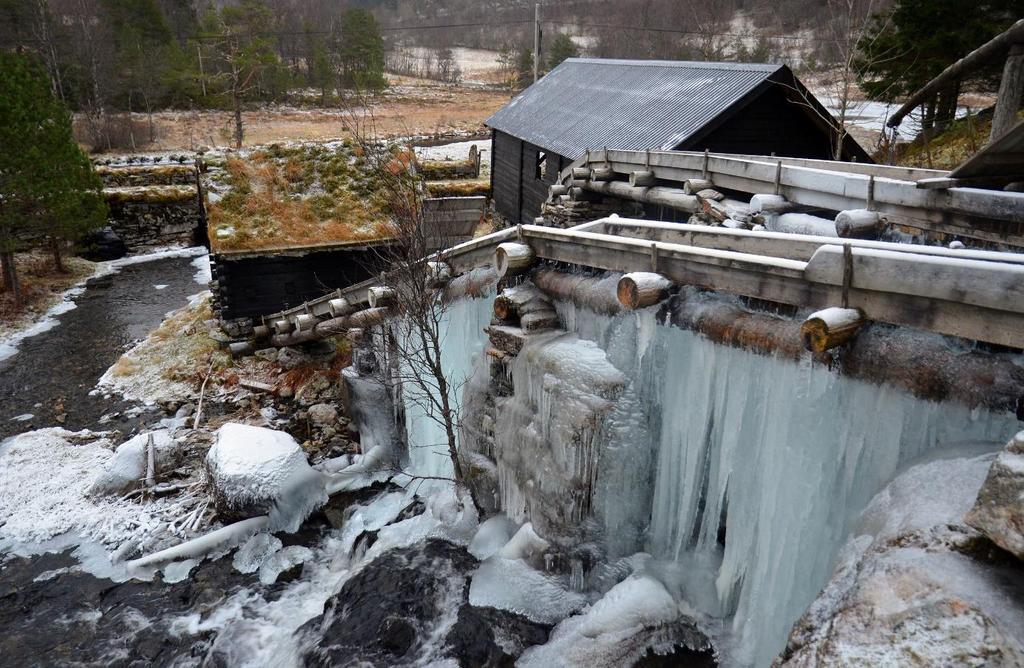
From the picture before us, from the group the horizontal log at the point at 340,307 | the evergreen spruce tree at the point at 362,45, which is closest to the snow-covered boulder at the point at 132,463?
the horizontal log at the point at 340,307

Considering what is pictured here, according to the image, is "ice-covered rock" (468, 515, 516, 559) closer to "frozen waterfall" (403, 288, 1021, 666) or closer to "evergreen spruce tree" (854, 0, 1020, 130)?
"frozen waterfall" (403, 288, 1021, 666)

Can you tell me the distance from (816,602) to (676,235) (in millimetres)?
4180

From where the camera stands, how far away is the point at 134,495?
37.1 ft

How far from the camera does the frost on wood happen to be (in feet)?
33.7

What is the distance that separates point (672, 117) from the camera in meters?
14.2

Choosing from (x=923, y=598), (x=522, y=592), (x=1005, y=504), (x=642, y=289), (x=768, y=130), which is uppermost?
(x=768, y=130)

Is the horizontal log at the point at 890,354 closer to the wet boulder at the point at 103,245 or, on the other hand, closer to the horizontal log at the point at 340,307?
the horizontal log at the point at 340,307

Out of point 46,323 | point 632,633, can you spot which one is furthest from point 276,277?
point 632,633

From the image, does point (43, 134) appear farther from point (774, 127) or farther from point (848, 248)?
point (848, 248)

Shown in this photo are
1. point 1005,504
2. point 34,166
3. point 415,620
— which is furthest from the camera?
point 34,166

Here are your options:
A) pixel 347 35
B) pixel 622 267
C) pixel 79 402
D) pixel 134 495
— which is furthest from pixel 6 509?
pixel 347 35

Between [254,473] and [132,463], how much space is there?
2.89 m

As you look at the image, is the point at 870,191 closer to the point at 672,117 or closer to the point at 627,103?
the point at 672,117

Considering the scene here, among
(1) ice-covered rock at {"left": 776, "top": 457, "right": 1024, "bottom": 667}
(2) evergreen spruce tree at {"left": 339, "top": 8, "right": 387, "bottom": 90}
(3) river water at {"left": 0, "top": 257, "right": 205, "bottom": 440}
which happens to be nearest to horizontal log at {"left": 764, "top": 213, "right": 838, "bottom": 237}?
(1) ice-covered rock at {"left": 776, "top": 457, "right": 1024, "bottom": 667}
